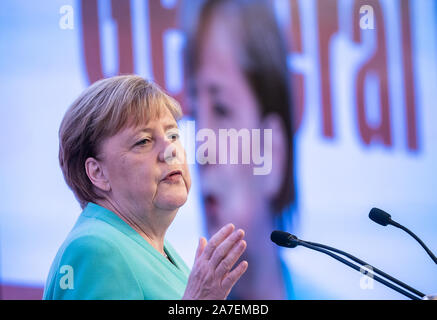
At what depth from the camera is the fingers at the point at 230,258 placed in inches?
56.9

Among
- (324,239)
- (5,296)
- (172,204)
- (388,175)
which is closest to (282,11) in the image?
(388,175)

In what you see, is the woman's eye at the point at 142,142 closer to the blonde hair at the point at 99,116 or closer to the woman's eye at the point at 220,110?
the blonde hair at the point at 99,116

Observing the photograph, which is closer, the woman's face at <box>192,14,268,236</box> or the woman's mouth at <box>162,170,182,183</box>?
the woman's mouth at <box>162,170,182,183</box>

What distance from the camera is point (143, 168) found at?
169 cm

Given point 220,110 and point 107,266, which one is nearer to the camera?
point 107,266

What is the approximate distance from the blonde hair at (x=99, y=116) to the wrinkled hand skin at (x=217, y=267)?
1.55ft

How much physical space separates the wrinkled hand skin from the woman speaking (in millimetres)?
54

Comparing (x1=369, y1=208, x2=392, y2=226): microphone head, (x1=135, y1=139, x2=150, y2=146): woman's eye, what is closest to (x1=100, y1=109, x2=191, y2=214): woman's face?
(x1=135, y1=139, x2=150, y2=146): woman's eye

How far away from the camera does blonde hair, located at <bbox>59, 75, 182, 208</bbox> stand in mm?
1651

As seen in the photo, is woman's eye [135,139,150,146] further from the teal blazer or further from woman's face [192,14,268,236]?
woman's face [192,14,268,236]

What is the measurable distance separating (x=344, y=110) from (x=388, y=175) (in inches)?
15.1

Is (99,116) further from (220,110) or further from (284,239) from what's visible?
(220,110)

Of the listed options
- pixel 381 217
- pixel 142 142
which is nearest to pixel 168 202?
pixel 142 142

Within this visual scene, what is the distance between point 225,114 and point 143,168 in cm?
97
